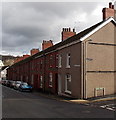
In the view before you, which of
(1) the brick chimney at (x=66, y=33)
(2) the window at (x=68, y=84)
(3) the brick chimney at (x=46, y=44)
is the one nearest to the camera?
(2) the window at (x=68, y=84)

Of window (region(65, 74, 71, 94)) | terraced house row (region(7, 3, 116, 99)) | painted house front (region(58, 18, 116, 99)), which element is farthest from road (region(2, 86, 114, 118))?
window (region(65, 74, 71, 94))

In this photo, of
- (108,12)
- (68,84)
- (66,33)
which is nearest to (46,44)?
(66,33)

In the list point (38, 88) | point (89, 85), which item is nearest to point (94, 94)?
point (89, 85)

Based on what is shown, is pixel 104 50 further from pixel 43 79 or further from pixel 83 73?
pixel 43 79

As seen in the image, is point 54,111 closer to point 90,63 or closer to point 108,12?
point 90,63

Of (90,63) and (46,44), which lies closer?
(90,63)

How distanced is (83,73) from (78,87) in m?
1.58

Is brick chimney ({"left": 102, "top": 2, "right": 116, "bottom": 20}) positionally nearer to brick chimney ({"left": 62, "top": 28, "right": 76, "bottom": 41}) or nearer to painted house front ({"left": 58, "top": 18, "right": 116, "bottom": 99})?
painted house front ({"left": 58, "top": 18, "right": 116, "bottom": 99})

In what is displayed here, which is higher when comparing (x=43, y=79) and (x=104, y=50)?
(x=104, y=50)

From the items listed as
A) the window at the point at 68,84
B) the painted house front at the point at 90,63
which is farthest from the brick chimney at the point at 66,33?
the window at the point at 68,84

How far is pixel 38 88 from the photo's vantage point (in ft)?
116

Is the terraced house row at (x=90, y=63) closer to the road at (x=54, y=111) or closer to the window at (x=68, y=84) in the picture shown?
the window at (x=68, y=84)

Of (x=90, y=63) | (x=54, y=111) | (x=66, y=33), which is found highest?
(x=66, y=33)

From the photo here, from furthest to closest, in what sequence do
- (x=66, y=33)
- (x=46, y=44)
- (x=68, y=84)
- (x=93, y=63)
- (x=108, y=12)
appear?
(x=46, y=44) < (x=66, y=33) < (x=108, y=12) < (x=68, y=84) < (x=93, y=63)
